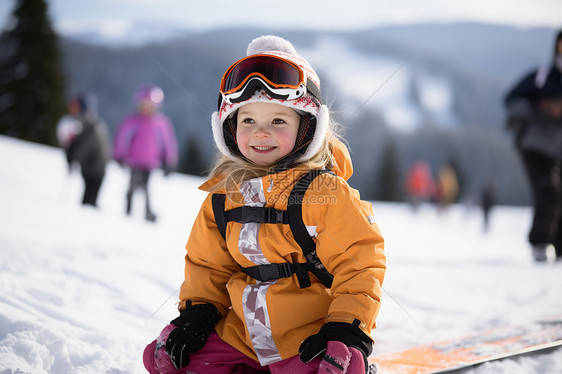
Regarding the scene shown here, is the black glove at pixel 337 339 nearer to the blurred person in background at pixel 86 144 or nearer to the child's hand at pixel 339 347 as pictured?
the child's hand at pixel 339 347

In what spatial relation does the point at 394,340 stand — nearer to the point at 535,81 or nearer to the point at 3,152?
the point at 535,81

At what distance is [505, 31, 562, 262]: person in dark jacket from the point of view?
471 cm

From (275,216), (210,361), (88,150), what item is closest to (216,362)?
(210,361)

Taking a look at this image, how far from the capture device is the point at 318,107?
174cm

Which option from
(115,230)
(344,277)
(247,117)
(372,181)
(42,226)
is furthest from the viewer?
(372,181)

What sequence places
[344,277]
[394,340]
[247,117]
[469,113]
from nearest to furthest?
1. [344,277]
2. [247,117]
3. [394,340]
4. [469,113]

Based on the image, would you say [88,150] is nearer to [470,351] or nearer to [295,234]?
[295,234]

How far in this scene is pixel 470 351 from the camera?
202 centimetres

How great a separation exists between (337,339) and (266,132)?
0.77 meters

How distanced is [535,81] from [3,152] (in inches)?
406

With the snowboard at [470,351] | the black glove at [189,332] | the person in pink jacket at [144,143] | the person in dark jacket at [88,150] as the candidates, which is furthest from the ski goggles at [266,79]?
the person in dark jacket at [88,150]

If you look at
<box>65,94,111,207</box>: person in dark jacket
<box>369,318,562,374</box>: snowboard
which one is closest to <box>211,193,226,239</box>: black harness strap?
<box>369,318,562,374</box>: snowboard

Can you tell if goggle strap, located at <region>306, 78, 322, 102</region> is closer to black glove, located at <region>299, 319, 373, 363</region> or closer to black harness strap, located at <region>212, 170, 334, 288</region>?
black harness strap, located at <region>212, 170, 334, 288</region>

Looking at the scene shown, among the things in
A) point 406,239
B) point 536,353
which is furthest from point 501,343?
point 406,239
